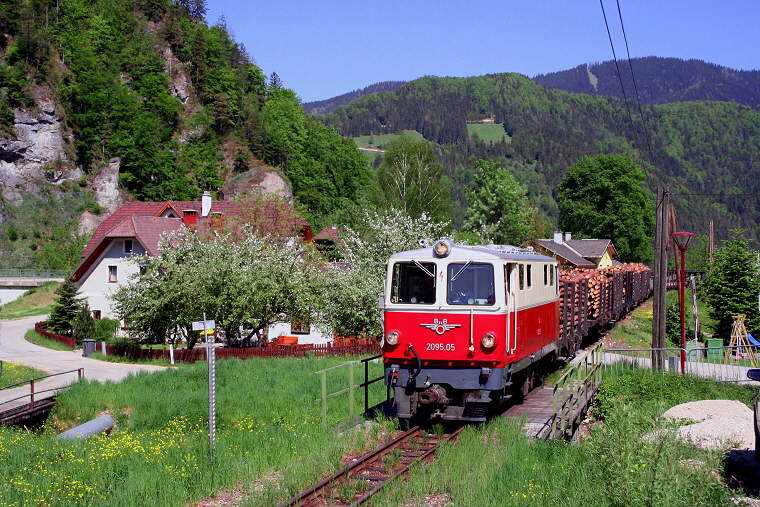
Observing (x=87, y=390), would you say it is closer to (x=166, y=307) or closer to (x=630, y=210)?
(x=166, y=307)

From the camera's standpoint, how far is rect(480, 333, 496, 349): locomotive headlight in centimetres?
1221

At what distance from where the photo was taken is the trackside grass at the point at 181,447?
934 cm

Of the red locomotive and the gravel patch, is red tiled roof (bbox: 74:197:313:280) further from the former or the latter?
the gravel patch

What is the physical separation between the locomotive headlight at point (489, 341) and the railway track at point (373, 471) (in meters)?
1.53

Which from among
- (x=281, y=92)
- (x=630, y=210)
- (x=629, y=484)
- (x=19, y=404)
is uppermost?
(x=281, y=92)

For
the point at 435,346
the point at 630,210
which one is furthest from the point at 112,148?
the point at 435,346

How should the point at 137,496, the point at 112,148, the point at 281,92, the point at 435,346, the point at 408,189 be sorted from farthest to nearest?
1. the point at 281,92
2. the point at 112,148
3. the point at 408,189
4. the point at 435,346
5. the point at 137,496

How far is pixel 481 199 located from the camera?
232ft

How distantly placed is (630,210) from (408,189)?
29.3m

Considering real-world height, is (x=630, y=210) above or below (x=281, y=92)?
below

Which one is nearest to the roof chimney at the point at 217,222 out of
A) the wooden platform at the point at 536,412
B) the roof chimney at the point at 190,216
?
the roof chimney at the point at 190,216

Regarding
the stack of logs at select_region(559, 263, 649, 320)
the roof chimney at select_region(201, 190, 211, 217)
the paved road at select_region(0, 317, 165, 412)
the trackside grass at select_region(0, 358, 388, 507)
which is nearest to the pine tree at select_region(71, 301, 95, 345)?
the paved road at select_region(0, 317, 165, 412)

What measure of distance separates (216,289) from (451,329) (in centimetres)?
1861

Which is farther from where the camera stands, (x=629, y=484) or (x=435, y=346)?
(x=435, y=346)
